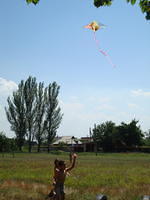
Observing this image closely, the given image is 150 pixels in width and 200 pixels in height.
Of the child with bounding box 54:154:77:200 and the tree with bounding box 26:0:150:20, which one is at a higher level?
the tree with bounding box 26:0:150:20

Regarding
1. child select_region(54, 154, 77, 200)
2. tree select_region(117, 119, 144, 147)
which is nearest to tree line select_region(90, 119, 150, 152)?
tree select_region(117, 119, 144, 147)

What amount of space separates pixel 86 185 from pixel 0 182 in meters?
3.44

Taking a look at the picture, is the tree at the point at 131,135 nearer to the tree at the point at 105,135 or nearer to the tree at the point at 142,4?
the tree at the point at 105,135

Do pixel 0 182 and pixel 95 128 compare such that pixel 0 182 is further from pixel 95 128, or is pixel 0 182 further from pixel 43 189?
pixel 95 128

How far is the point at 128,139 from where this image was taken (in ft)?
264

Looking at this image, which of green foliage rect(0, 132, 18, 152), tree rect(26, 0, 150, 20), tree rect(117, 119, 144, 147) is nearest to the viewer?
tree rect(26, 0, 150, 20)

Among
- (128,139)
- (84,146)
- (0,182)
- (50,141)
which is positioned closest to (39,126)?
(50,141)

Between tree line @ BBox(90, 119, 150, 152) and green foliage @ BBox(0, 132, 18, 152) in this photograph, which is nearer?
green foliage @ BBox(0, 132, 18, 152)

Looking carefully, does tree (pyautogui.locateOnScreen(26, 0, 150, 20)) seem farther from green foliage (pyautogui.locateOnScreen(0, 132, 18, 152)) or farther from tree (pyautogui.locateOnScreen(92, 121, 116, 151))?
tree (pyautogui.locateOnScreen(92, 121, 116, 151))

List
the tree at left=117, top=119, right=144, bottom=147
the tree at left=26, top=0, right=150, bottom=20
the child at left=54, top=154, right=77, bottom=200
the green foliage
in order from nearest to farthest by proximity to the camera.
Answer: the tree at left=26, top=0, right=150, bottom=20 < the child at left=54, top=154, right=77, bottom=200 < the green foliage < the tree at left=117, top=119, right=144, bottom=147

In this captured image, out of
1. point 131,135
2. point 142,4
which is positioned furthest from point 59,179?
point 131,135

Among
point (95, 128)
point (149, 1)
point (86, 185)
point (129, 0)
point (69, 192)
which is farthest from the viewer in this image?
point (95, 128)

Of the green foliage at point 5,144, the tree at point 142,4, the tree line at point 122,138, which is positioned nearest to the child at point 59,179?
the tree at point 142,4

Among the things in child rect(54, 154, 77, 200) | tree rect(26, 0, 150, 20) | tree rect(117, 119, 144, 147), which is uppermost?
tree rect(117, 119, 144, 147)
